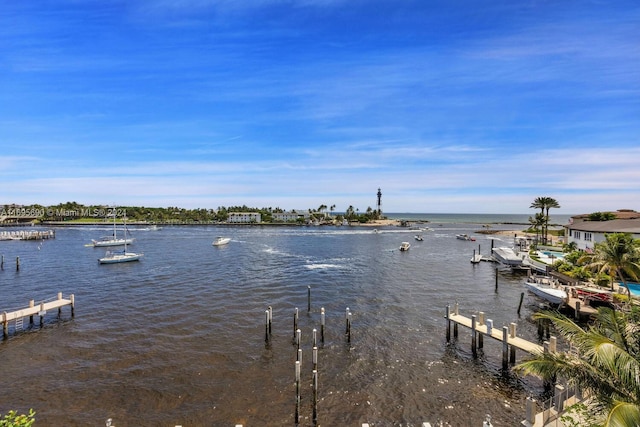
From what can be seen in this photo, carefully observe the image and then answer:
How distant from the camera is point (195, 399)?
21.3 m

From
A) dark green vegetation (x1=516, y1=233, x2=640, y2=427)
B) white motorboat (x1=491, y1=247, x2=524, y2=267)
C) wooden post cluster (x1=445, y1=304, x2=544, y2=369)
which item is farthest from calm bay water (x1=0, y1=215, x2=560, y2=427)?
white motorboat (x1=491, y1=247, x2=524, y2=267)

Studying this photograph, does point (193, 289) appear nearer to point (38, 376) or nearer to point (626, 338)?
point (38, 376)

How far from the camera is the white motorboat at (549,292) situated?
1475 inches

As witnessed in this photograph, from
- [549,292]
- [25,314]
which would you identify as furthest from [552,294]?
[25,314]

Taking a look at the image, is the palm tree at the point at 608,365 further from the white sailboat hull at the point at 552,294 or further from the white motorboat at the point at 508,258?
the white motorboat at the point at 508,258

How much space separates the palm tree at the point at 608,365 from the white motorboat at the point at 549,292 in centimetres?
2982

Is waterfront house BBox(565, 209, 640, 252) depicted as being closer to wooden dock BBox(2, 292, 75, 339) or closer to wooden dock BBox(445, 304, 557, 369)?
wooden dock BBox(445, 304, 557, 369)

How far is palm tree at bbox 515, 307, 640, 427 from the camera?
9438mm

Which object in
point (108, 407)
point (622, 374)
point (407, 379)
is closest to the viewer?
point (622, 374)

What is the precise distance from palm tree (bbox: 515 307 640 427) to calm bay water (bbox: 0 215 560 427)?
10.3m

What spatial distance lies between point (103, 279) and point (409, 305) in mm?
49891

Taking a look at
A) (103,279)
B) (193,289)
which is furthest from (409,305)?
(103,279)

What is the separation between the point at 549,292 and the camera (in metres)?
38.6

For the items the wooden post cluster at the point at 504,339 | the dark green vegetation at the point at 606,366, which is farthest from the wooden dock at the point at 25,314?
the dark green vegetation at the point at 606,366
